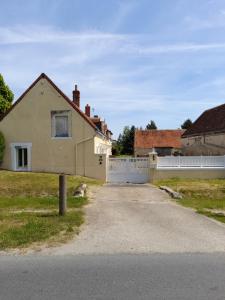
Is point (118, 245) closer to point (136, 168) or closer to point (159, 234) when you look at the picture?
point (159, 234)

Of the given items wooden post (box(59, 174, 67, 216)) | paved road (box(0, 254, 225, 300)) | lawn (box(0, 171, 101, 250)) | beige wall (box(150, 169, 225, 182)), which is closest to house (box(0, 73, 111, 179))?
beige wall (box(150, 169, 225, 182))

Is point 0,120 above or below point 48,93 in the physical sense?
below

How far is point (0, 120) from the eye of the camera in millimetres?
28484

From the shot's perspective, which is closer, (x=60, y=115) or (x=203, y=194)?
(x=203, y=194)

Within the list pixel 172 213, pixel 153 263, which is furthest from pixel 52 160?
pixel 153 263

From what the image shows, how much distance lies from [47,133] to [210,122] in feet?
63.7

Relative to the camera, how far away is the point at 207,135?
37.9m

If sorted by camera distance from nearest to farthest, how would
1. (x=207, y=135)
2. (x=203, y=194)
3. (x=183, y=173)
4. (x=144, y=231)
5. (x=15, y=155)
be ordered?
(x=144, y=231) → (x=203, y=194) → (x=183, y=173) → (x=15, y=155) → (x=207, y=135)

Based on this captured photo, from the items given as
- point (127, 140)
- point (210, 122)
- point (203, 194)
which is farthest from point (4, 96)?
point (127, 140)

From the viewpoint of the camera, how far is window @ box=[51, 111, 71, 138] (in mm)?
27547

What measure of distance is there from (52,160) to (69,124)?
2.75 metres

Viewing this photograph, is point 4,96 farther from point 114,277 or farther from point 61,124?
point 114,277

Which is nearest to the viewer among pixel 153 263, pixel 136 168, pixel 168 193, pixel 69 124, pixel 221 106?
pixel 153 263

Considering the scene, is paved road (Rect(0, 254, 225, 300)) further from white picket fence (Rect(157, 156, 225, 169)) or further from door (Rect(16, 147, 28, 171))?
door (Rect(16, 147, 28, 171))
